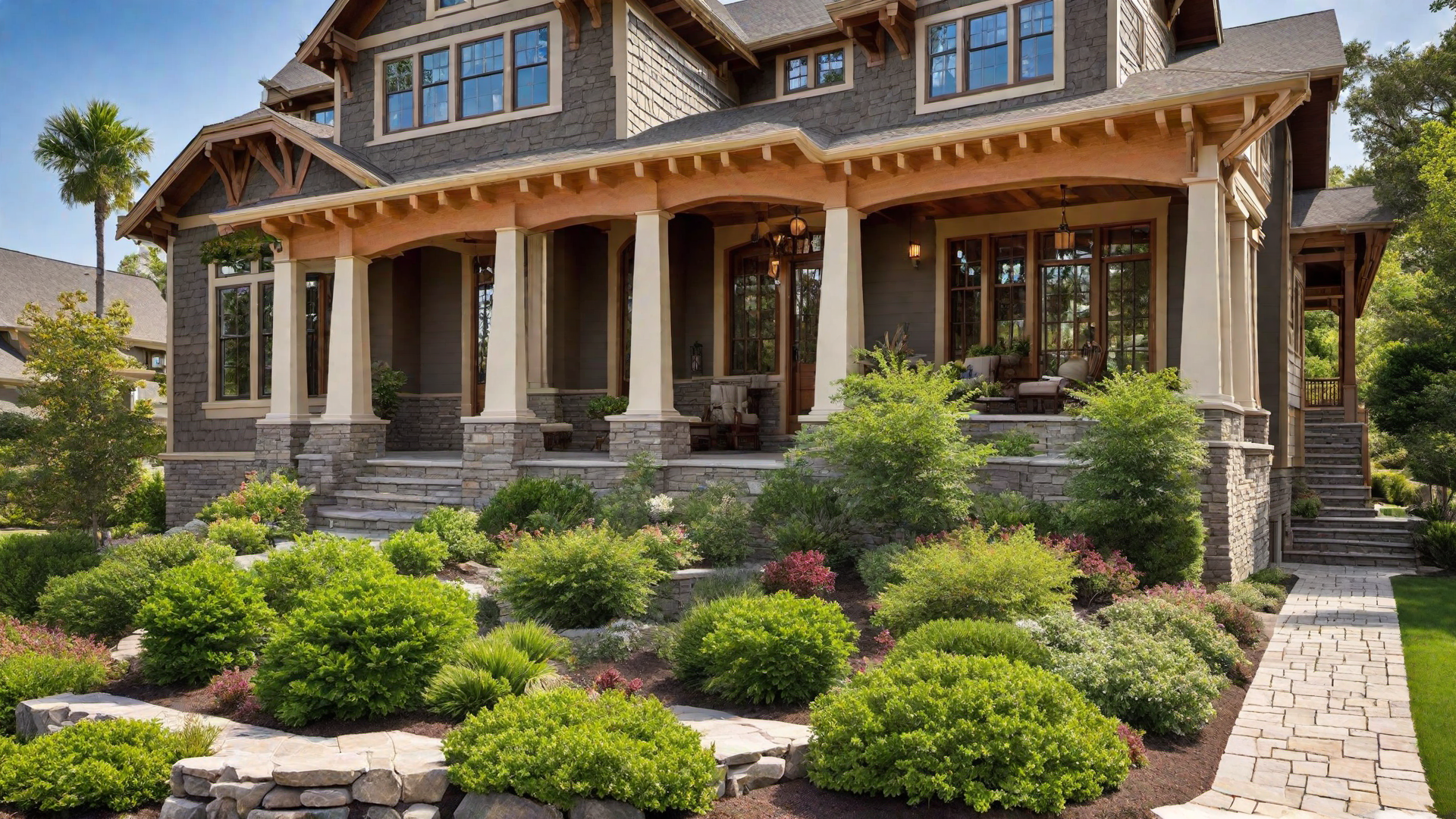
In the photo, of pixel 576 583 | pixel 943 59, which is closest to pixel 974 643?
pixel 576 583

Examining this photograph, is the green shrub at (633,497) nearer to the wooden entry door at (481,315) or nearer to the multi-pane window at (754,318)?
the multi-pane window at (754,318)

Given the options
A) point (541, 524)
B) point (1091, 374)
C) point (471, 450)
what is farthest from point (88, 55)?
point (1091, 374)

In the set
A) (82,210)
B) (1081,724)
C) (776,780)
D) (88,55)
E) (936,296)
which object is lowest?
(776,780)

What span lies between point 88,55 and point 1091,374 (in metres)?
28.0

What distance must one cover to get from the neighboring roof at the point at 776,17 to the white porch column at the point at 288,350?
7.58m

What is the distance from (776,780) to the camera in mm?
4867

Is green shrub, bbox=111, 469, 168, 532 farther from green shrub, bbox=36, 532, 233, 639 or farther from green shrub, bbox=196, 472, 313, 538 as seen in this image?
green shrub, bbox=36, 532, 233, 639

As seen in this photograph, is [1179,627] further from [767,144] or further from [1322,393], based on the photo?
[1322,393]

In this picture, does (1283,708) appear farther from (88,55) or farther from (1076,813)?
(88,55)

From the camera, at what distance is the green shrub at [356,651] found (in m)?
5.47

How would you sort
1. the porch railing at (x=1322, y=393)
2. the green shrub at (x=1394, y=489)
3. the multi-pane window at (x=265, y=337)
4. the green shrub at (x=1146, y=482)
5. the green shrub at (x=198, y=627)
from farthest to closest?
the green shrub at (x=1394, y=489)
the porch railing at (x=1322, y=393)
the multi-pane window at (x=265, y=337)
the green shrub at (x=1146, y=482)
the green shrub at (x=198, y=627)

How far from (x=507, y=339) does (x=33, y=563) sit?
5.46 meters

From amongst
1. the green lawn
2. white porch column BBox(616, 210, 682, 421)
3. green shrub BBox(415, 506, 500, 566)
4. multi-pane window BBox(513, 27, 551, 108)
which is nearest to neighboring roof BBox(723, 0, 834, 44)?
multi-pane window BBox(513, 27, 551, 108)

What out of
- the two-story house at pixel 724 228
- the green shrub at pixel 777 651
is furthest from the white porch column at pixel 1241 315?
the green shrub at pixel 777 651
